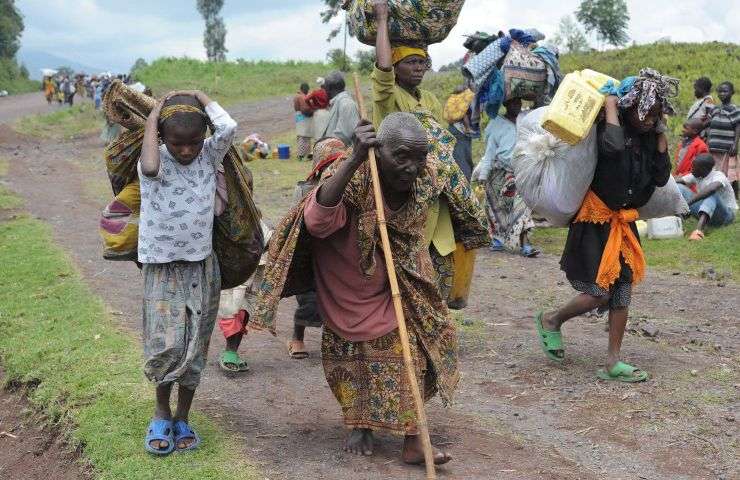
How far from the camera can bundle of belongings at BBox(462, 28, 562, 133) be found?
7309 mm

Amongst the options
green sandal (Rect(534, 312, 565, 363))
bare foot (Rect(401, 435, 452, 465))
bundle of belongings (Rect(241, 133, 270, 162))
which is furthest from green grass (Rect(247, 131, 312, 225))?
bare foot (Rect(401, 435, 452, 465))

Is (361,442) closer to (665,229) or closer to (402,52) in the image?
(402,52)

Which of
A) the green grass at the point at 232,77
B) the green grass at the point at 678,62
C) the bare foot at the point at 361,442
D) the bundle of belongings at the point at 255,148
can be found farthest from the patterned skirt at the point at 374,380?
the green grass at the point at 232,77

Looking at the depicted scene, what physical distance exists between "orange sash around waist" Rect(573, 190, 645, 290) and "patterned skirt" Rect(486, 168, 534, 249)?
15.0ft

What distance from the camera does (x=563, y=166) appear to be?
18.4ft

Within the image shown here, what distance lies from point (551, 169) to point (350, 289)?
1991 mm

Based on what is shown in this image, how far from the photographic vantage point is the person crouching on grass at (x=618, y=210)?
17.6 feet

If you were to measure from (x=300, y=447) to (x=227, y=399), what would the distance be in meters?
0.94

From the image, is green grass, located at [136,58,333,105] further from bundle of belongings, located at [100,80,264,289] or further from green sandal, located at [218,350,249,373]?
bundle of belongings, located at [100,80,264,289]

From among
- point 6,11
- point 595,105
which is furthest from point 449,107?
point 6,11

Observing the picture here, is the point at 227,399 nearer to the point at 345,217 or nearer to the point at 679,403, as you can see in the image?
the point at 345,217

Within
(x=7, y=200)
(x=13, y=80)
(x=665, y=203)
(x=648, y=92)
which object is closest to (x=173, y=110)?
(x=648, y=92)

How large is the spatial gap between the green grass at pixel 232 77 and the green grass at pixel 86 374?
24.8 meters

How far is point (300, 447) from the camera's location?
4.63 metres
